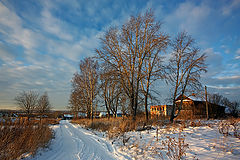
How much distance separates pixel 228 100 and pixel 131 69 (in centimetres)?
5880

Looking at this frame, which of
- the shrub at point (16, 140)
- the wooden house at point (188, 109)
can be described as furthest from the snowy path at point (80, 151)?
the wooden house at point (188, 109)

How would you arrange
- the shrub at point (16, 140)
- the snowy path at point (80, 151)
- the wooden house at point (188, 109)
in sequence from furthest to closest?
the wooden house at point (188, 109), the snowy path at point (80, 151), the shrub at point (16, 140)

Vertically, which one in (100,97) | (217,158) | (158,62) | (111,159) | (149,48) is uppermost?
(149,48)

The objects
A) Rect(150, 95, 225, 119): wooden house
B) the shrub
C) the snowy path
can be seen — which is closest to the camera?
the shrub

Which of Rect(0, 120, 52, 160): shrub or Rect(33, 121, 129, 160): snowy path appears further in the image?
Rect(33, 121, 129, 160): snowy path

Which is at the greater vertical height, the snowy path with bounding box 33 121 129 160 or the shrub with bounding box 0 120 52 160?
the shrub with bounding box 0 120 52 160

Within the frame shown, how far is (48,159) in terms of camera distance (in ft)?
18.3

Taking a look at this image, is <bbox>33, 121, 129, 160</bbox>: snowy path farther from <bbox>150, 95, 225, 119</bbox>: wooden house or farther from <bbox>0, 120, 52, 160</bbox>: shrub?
<bbox>150, 95, 225, 119</bbox>: wooden house

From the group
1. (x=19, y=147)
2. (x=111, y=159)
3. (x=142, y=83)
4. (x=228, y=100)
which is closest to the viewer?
(x=19, y=147)

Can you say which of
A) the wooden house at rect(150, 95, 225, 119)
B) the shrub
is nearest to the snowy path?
the shrub

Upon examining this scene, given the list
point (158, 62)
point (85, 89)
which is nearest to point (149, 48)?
point (158, 62)

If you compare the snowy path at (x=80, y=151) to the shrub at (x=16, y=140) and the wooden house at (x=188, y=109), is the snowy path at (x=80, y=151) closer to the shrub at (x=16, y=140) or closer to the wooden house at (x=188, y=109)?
the shrub at (x=16, y=140)

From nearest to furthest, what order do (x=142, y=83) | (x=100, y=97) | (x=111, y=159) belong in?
(x=111, y=159), (x=142, y=83), (x=100, y=97)

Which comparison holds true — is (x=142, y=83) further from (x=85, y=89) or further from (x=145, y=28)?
(x=85, y=89)
